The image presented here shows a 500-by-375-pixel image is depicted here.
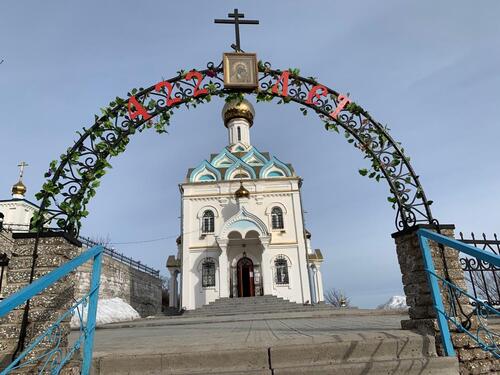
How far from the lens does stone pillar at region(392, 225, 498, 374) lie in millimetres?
3443

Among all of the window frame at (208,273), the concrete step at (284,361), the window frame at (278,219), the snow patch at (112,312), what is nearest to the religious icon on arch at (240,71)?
the concrete step at (284,361)

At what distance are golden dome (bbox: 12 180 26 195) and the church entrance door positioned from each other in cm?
1809

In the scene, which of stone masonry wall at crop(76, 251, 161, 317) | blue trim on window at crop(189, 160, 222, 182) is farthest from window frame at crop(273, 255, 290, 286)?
stone masonry wall at crop(76, 251, 161, 317)

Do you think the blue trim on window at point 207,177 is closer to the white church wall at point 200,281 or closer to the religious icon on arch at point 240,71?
the white church wall at point 200,281

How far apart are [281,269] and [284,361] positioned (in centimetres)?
1622

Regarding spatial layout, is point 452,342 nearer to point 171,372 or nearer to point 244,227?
point 171,372

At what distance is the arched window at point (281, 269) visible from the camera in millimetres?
18656

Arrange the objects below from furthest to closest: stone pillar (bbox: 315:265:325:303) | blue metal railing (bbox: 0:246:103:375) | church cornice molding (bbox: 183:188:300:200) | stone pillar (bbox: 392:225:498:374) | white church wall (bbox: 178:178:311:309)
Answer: stone pillar (bbox: 315:265:325:303) < church cornice molding (bbox: 183:188:300:200) < white church wall (bbox: 178:178:311:309) < stone pillar (bbox: 392:225:498:374) < blue metal railing (bbox: 0:246:103:375)

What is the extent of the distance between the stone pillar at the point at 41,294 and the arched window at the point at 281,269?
52.2 feet

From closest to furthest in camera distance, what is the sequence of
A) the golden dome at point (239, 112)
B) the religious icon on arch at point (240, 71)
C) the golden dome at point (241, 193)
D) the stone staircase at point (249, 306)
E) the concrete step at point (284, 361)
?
1. the concrete step at point (284, 361)
2. the religious icon on arch at point (240, 71)
3. the stone staircase at point (249, 306)
4. the golden dome at point (241, 193)
5. the golden dome at point (239, 112)

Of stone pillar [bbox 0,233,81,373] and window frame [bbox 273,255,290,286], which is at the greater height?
window frame [bbox 273,255,290,286]

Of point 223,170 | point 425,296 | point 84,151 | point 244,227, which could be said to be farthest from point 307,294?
point 84,151

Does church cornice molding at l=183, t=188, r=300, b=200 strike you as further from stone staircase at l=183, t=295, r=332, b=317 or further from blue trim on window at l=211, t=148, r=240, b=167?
stone staircase at l=183, t=295, r=332, b=317

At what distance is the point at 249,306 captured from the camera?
16.5m
